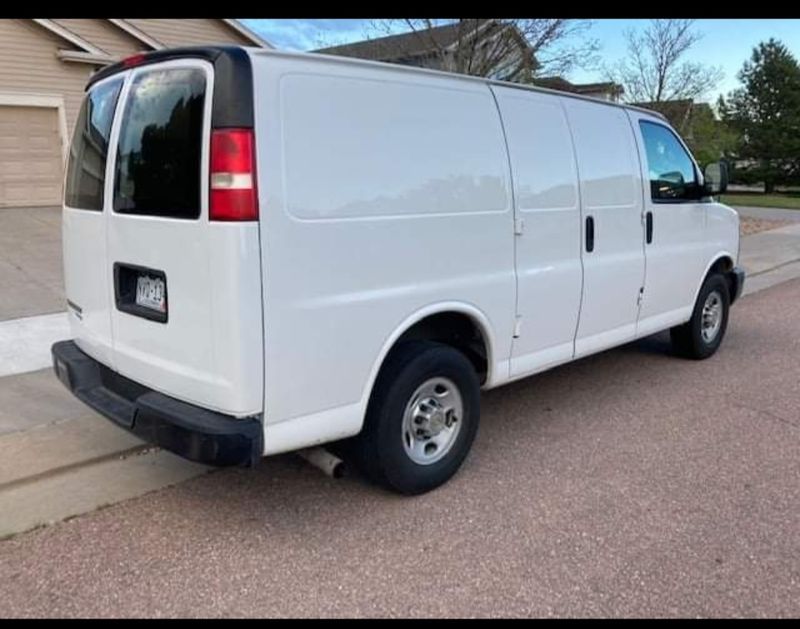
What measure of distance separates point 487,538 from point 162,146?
7.59 feet

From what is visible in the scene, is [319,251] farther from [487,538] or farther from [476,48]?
[476,48]

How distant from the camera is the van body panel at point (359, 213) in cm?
270

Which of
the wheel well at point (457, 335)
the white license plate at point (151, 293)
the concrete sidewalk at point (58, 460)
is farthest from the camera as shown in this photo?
the wheel well at point (457, 335)

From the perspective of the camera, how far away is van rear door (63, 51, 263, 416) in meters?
2.61

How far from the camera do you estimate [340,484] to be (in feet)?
11.7

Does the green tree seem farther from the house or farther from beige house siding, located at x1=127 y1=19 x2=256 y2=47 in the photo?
beige house siding, located at x1=127 y1=19 x2=256 y2=47

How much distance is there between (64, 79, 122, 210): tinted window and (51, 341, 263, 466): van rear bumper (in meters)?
0.92

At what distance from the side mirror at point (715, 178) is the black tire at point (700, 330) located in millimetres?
761

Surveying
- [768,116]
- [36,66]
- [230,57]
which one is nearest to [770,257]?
[230,57]

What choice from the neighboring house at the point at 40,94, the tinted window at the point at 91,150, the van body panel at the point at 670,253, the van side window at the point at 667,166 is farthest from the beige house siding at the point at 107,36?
the van body panel at the point at 670,253

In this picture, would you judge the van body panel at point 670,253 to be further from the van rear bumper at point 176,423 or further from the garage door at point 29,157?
the garage door at point 29,157

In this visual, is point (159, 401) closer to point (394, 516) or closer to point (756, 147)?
point (394, 516)

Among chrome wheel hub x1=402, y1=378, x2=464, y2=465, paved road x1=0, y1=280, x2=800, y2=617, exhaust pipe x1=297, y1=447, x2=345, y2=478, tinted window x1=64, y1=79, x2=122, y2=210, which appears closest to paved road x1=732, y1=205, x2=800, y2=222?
paved road x1=0, y1=280, x2=800, y2=617

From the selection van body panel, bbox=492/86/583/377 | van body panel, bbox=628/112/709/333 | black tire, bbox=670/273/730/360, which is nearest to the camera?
van body panel, bbox=492/86/583/377
